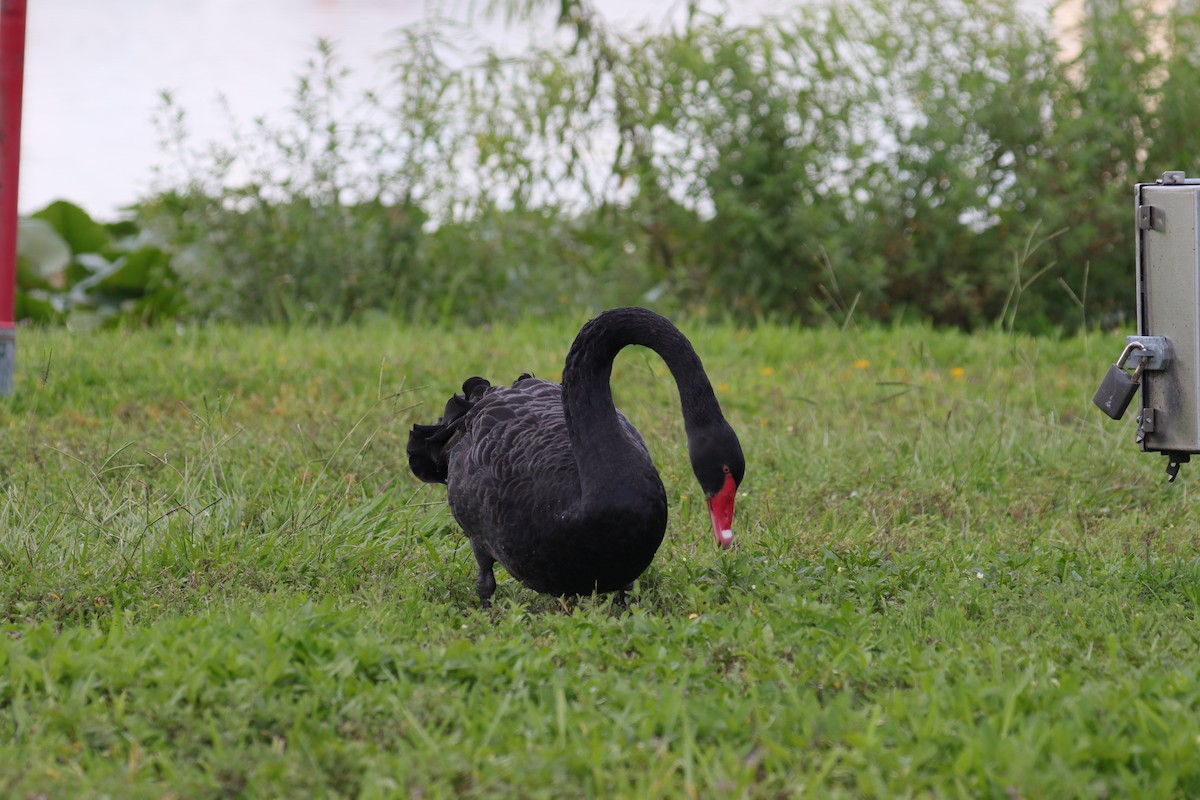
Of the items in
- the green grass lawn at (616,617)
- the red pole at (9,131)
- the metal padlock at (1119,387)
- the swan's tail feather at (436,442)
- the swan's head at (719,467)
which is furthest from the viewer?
the red pole at (9,131)

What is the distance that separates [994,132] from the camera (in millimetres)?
9086

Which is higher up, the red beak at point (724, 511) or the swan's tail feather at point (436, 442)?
the swan's tail feather at point (436, 442)

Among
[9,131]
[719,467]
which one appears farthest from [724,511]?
[9,131]

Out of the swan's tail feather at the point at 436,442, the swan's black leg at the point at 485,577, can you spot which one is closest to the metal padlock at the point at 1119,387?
the swan's black leg at the point at 485,577

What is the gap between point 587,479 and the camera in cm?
361

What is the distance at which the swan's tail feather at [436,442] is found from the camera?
4.39 m

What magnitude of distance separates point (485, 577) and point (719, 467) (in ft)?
3.21

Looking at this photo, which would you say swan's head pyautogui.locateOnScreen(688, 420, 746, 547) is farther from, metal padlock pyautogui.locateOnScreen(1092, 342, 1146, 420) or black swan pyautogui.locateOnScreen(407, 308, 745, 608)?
metal padlock pyautogui.locateOnScreen(1092, 342, 1146, 420)

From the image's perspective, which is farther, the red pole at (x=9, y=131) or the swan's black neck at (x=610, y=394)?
the red pole at (x=9, y=131)

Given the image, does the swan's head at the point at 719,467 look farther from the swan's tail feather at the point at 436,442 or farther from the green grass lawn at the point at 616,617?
the swan's tail feather at the point at 436,442

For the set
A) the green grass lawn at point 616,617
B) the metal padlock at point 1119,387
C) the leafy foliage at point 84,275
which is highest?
the leafy foliage at point 84,275

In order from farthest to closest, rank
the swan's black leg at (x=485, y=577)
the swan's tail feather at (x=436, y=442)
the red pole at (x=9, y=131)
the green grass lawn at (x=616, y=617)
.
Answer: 1. the red pole at (x=9, y=131)
2. the swan's tail feather at (x=436, y=442)
3. the swan's black leg at (x=485, y=577)
4. the green grass lawn at (x=616, y=617)

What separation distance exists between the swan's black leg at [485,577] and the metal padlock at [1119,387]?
1917mm

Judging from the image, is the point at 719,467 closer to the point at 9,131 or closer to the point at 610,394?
the point at 610,394
